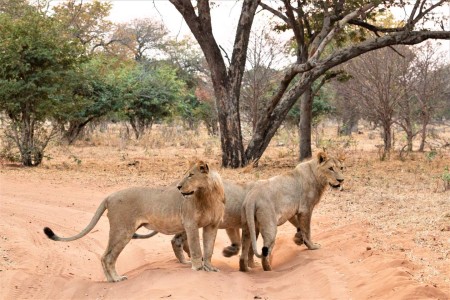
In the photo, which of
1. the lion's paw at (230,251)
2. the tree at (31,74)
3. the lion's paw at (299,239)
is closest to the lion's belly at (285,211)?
the lion's paw at (299,239)

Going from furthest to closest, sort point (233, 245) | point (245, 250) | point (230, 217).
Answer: point (233, 245) < point (230, 217) < point (245, 250)

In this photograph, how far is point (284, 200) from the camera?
7.68m

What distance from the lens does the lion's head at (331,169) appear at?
307 inches

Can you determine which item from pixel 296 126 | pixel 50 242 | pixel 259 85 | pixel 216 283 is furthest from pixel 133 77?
pixel 216 283

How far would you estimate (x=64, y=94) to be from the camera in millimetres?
18344

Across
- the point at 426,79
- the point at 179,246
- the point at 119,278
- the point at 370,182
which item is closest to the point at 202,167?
the point at 179,246

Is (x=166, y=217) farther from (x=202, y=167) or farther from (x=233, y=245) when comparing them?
(x=233, y=245)

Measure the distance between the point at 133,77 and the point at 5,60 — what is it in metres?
13.5

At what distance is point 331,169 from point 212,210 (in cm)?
186

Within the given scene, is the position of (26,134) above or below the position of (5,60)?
below

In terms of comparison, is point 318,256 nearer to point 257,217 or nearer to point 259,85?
point 257,217

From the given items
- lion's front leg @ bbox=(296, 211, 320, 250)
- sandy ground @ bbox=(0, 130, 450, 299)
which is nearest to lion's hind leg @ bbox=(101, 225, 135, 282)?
sandy ground @ bbox=(0, 130, 450, 299)

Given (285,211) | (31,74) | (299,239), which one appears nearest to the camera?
(285,211)

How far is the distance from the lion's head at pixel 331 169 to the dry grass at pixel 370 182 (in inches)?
33.7
